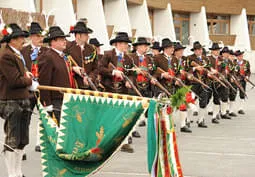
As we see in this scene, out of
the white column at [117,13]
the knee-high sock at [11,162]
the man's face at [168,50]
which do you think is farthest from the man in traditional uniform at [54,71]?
the white column at [117,13]

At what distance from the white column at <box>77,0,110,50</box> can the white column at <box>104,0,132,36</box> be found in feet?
14.6

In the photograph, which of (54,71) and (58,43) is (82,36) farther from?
(54,71)

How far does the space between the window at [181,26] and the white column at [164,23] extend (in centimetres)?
362

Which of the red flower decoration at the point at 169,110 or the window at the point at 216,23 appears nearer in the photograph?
the red flower decoration at the point at 169,110

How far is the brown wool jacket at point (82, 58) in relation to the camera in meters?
9.60

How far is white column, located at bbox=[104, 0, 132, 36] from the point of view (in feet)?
116

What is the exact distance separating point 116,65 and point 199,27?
3861cm

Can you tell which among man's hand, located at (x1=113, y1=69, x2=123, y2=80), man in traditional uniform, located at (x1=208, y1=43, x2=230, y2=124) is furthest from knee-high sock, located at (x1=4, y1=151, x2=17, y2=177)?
man in traditional uniform, located at (x1=208, y1=43, x2=230, y2=124)

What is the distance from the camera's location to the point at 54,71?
8312 millimetres

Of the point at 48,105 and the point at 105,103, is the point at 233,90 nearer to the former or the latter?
the point at 48,105

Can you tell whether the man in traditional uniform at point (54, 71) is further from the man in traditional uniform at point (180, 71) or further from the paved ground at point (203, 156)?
the man in traditional uniform at point (180, 71)

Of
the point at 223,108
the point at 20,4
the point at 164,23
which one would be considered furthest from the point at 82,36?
the point at 164,23

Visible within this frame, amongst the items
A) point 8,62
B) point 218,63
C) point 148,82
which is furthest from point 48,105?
point 218,63

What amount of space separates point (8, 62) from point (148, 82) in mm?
5275
